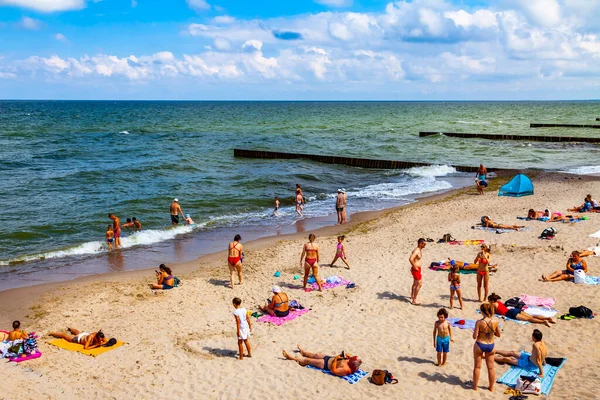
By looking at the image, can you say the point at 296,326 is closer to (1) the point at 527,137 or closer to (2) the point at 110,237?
(2) the point at 110,237

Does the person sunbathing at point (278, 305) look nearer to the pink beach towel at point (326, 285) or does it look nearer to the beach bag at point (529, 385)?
the pink beach towel at point (326, 285)

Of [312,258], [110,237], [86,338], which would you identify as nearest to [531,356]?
[312,258]

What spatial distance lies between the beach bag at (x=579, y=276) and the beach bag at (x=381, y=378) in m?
7.44

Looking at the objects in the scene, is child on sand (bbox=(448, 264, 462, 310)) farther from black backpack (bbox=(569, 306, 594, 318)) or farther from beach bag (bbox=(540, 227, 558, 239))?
beach bag (bbox=(540, 227, 558, 239))

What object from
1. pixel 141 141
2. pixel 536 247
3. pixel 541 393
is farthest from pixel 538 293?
pixel 141 141

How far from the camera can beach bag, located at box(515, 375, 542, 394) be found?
358 inches

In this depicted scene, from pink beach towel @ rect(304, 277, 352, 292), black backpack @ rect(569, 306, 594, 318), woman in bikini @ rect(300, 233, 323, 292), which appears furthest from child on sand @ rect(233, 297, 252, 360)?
black backpack @ rect(569, 306, 594, 318)

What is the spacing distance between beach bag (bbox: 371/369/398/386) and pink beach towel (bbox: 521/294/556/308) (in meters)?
5.24

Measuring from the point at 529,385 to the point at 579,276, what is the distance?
20.6ft

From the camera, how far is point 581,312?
12.0m

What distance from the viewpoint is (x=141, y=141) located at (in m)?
63.3

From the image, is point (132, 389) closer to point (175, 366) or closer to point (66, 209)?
point (175, 366)

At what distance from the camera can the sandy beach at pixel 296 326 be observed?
32.2 feet

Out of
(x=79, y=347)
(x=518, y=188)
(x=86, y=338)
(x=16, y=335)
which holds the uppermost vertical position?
(x=518, y=188)
